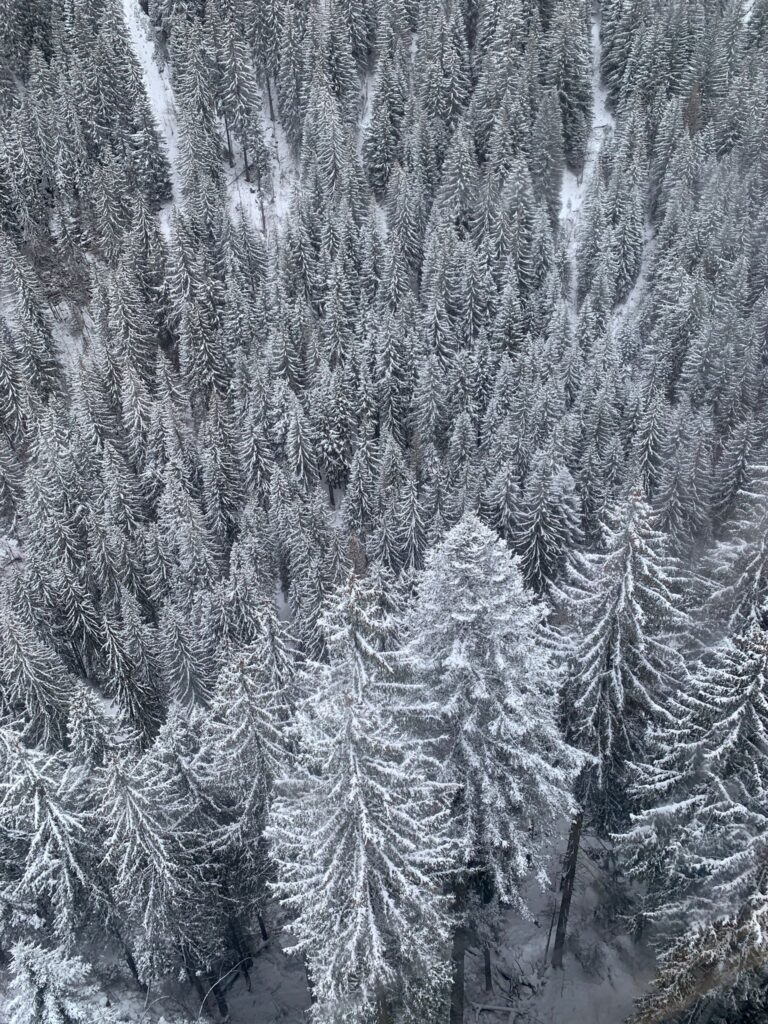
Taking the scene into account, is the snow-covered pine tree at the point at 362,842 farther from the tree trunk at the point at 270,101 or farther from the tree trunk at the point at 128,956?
the tree trunk at the point at 270,101

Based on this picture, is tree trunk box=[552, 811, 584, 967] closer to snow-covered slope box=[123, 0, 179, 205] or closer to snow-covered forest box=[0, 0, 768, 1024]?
snow-covered forest box=[0, 0, 768, 1024]

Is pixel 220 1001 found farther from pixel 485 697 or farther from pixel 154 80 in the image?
pixel 154 80

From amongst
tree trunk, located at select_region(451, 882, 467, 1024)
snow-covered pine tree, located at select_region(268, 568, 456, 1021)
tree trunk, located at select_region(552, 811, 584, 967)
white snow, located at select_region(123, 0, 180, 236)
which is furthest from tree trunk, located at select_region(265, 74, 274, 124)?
tree trunk, located at select_region(451, 882, 467, 1024)

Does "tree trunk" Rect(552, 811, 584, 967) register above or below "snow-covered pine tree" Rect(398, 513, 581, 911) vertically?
below

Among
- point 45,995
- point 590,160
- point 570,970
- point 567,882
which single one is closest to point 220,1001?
point 45,995

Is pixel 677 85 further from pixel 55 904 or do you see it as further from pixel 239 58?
pixel 55 904
